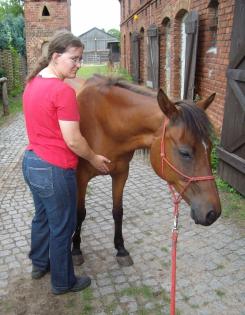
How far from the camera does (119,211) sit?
11.1 ft

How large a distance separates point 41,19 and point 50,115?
→ 1679 cm

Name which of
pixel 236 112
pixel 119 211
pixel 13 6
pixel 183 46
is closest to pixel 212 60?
pixel 236 112

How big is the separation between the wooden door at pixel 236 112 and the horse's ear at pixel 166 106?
8.52ft

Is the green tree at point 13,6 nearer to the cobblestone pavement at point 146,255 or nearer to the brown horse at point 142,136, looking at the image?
the cobblestone pavement at point 146,255

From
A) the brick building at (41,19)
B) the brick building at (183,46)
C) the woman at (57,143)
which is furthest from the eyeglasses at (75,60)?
the brick building at (41,19)

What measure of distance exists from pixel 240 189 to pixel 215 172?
0.83 metres

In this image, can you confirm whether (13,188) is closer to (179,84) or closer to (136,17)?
(179,84)

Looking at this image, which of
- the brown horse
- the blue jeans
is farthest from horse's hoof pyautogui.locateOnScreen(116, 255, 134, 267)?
the blue jeans

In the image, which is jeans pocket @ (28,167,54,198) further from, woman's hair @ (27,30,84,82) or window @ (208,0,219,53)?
window @ (208,0,219,53)

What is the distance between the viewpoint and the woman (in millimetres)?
2238

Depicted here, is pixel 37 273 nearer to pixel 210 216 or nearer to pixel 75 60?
pixel 210 216

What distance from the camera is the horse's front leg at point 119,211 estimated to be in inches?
125

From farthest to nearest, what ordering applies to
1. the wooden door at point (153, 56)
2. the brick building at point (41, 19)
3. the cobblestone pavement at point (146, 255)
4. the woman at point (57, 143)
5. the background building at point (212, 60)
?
1. the brick building at point (41, 19)
2. the wooden door at point (153, 56)
3. the background building at point (212, 60)
4. the cobblestone pavement at point (146, 255)
5. the woman at point (57, 143)

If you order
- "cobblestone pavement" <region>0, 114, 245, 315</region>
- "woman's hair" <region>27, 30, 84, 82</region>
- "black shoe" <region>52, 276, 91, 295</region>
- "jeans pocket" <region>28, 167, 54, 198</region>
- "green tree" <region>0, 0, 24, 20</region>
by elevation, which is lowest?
"cobblestone pavement" <region>0, 114, 245, 315</region>
